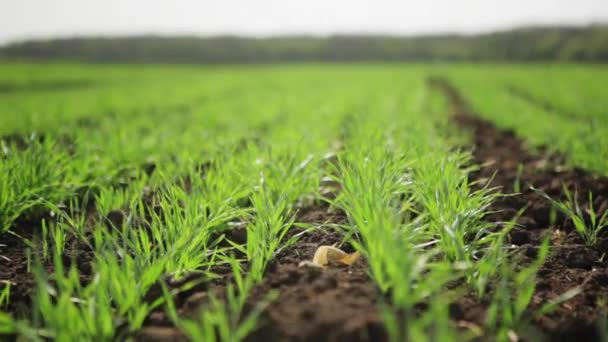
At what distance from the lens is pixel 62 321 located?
1099mm

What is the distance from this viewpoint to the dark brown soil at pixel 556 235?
1356mm

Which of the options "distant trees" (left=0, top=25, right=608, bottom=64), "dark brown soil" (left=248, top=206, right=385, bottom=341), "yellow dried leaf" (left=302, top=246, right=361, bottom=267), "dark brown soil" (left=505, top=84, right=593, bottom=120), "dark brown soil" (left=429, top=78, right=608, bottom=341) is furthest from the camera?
"distant trees" (left=0, top=25, right=608, bottom=64)

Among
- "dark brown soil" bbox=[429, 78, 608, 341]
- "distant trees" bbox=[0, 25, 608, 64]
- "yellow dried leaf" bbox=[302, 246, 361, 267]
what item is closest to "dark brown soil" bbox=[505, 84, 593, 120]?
"dark brown soil" bbox=[429, 78, 608, 341]

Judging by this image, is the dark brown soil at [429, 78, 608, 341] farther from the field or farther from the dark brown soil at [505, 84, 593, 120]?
the dark brown soil at [505, 84, 593, 120]

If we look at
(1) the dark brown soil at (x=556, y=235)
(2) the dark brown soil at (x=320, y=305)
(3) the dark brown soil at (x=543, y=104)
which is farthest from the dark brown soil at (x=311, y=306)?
(3) the dark brown soil at (x=543, y=104)

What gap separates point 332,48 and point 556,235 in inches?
2209

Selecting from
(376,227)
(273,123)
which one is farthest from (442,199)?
(273,123)

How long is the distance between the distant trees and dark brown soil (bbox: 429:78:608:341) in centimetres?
4577

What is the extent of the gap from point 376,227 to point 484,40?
203ft

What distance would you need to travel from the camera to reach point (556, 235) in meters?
A: 2.29

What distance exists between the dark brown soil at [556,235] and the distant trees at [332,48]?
4577 centimetres

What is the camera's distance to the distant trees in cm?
4862

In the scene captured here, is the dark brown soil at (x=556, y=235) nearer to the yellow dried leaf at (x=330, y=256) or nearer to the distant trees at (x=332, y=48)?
the yellow dried leaf at (x=330, y=256)

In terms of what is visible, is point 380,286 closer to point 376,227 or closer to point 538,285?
point 376,227
